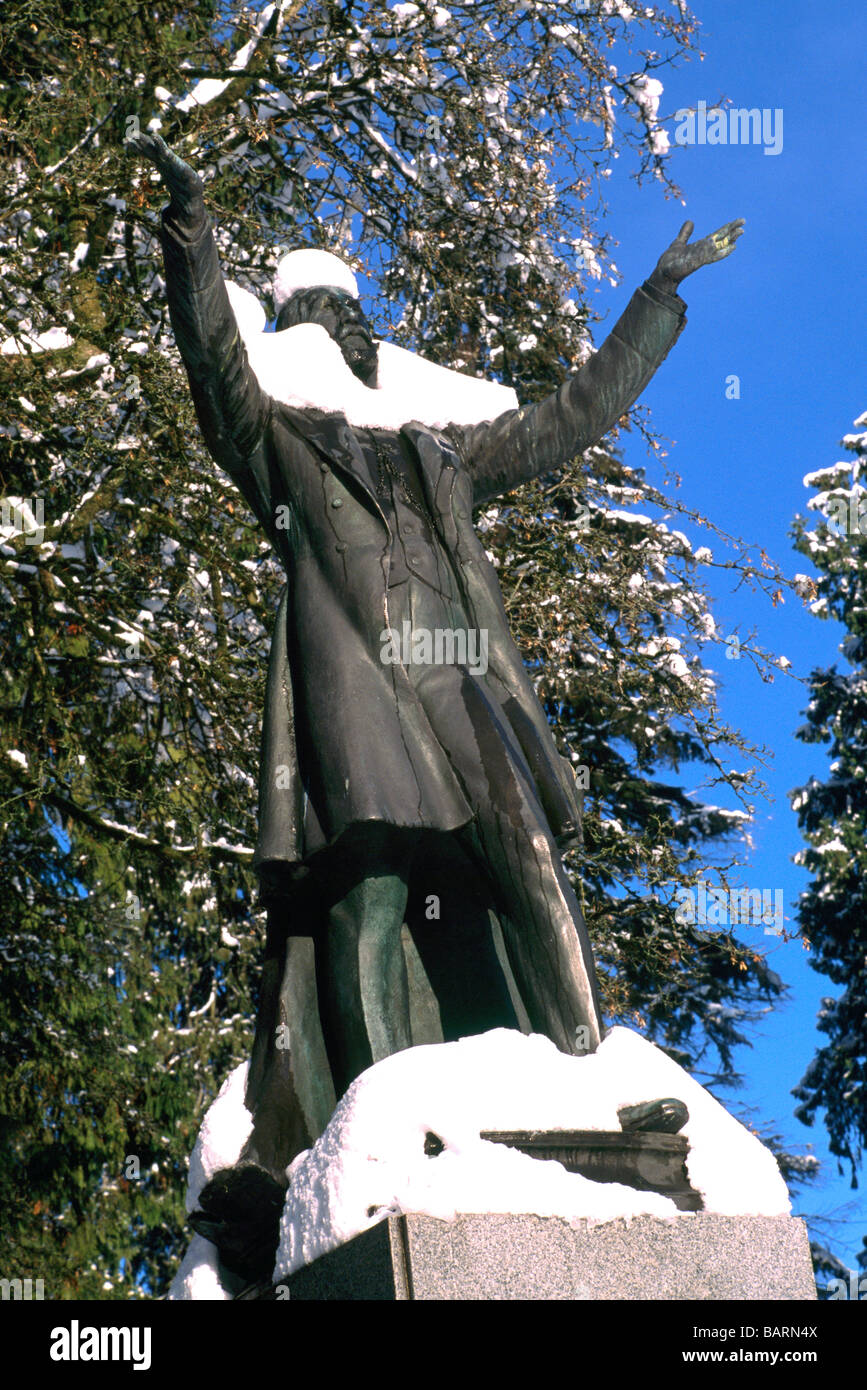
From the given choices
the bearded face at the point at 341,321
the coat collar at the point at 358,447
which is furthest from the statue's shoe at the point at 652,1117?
the bearded face at the point at 341,321

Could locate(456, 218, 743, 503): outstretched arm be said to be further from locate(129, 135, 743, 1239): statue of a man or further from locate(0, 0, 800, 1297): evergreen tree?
locate(0, 0, 800, 1297): evergreen tree

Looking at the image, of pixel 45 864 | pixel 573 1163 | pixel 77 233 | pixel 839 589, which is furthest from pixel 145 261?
pixel 839 589

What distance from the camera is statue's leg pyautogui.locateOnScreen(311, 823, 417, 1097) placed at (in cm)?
353

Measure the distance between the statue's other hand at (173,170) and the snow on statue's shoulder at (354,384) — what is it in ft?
1.34

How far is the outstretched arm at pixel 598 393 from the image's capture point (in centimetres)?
408

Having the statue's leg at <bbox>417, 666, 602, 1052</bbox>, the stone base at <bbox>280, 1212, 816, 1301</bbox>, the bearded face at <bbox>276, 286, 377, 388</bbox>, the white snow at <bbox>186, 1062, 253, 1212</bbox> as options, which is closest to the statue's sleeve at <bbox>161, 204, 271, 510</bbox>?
the bearded face at <bbox>276, 286, 377, 388</bbox>

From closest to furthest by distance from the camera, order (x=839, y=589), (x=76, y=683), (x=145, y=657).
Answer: (x=145, y=657)
(x=76, y=683)
(x=839, y=589)

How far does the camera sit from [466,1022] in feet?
12.3

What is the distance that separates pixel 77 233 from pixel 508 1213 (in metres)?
8.15

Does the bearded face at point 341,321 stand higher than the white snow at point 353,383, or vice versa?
the bearded face at point 341,321

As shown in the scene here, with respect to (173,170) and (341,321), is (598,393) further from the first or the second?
(173,170)

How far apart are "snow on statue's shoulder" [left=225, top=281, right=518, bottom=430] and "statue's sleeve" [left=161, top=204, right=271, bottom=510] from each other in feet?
0.29

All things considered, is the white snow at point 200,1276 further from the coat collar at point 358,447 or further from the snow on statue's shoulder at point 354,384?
the snow on statue's shoulder at point 354,384
